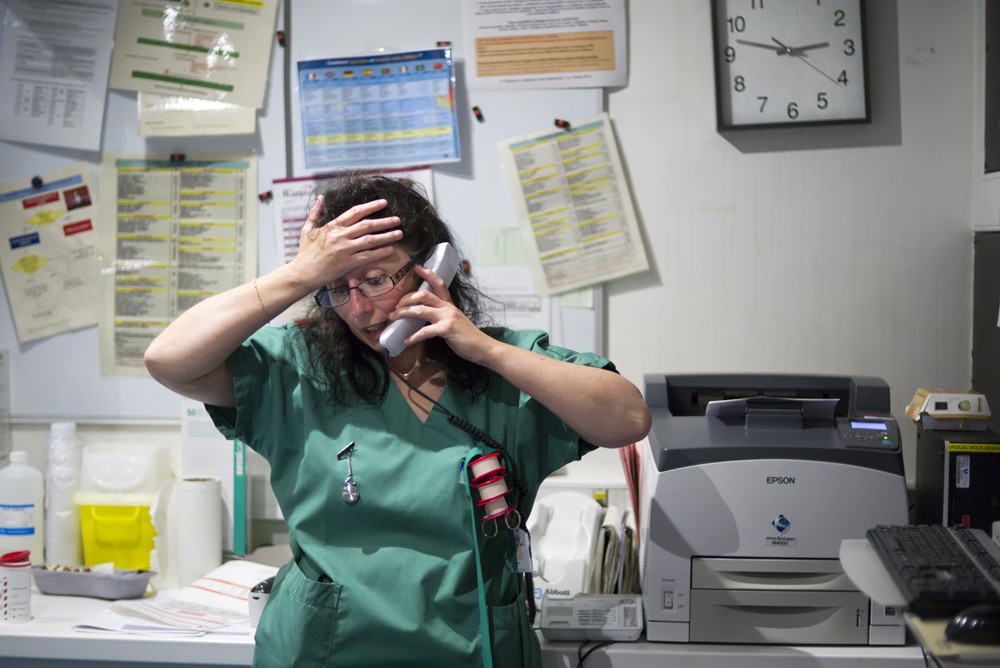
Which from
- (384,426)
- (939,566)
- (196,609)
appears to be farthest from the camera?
(196,609)

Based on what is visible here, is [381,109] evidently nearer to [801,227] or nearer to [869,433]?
[801,227]

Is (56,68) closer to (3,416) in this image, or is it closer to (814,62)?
(3,416)

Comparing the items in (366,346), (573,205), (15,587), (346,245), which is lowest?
(15,587)

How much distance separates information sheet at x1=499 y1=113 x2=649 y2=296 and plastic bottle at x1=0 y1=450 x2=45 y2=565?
4.46ft

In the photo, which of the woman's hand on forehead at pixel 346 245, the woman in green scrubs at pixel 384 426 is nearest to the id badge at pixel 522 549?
the woman in green scrubs at pixel 384 426

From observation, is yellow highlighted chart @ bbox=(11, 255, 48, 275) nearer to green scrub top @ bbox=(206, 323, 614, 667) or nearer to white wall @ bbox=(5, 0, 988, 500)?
green scrub top @ bbox=(206, 323, 614, 667)

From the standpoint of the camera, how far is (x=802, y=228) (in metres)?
2.06

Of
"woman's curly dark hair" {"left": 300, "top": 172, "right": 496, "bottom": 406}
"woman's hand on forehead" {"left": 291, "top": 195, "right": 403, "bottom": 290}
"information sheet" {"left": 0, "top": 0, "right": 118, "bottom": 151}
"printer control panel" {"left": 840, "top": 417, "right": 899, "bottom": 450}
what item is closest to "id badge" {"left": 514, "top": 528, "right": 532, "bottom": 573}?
"woman's curly dark hair" {"left": 300, "top": 172, "right": 496, "bottom": 406}

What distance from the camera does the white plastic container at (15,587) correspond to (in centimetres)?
171

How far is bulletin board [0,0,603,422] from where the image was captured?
2.11 metres

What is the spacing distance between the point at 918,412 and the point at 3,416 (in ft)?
7.59

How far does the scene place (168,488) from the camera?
6.83 ft

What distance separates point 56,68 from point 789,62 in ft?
6.25

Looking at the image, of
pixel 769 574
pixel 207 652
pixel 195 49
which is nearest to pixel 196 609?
pixel 207 652
